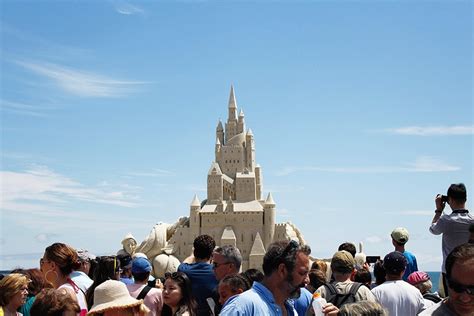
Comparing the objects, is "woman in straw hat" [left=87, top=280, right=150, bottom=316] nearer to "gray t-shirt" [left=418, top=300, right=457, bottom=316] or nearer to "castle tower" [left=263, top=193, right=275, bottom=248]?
"gray t-shirt" [left=418, top=300, right=457, bottom=316]

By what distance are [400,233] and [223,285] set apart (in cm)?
420

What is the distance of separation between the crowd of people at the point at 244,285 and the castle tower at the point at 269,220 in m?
50.0

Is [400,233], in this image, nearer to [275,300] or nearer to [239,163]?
[275,300]

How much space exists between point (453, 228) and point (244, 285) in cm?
321

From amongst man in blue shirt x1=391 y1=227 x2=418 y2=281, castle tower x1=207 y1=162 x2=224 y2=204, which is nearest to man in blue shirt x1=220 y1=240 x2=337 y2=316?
man in blue shirt x1=391 y1=227 x2=418 y2=281

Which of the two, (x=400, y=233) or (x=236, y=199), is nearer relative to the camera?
(x=400, y=233)

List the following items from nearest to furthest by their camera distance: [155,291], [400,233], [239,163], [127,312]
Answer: [127,312] < [155,291] < [400,233] < [239,163]

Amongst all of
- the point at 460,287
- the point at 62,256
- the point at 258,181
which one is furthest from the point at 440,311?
the point at 258,181

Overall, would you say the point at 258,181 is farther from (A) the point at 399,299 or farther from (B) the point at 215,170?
(A) the point at 399,299

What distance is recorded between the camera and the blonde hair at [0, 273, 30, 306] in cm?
663

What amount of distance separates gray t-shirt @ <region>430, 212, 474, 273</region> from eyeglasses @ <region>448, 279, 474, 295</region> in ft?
13.7

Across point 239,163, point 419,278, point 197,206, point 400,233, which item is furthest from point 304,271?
point 239,163

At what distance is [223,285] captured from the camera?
666cm

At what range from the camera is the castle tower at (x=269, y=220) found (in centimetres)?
5934
